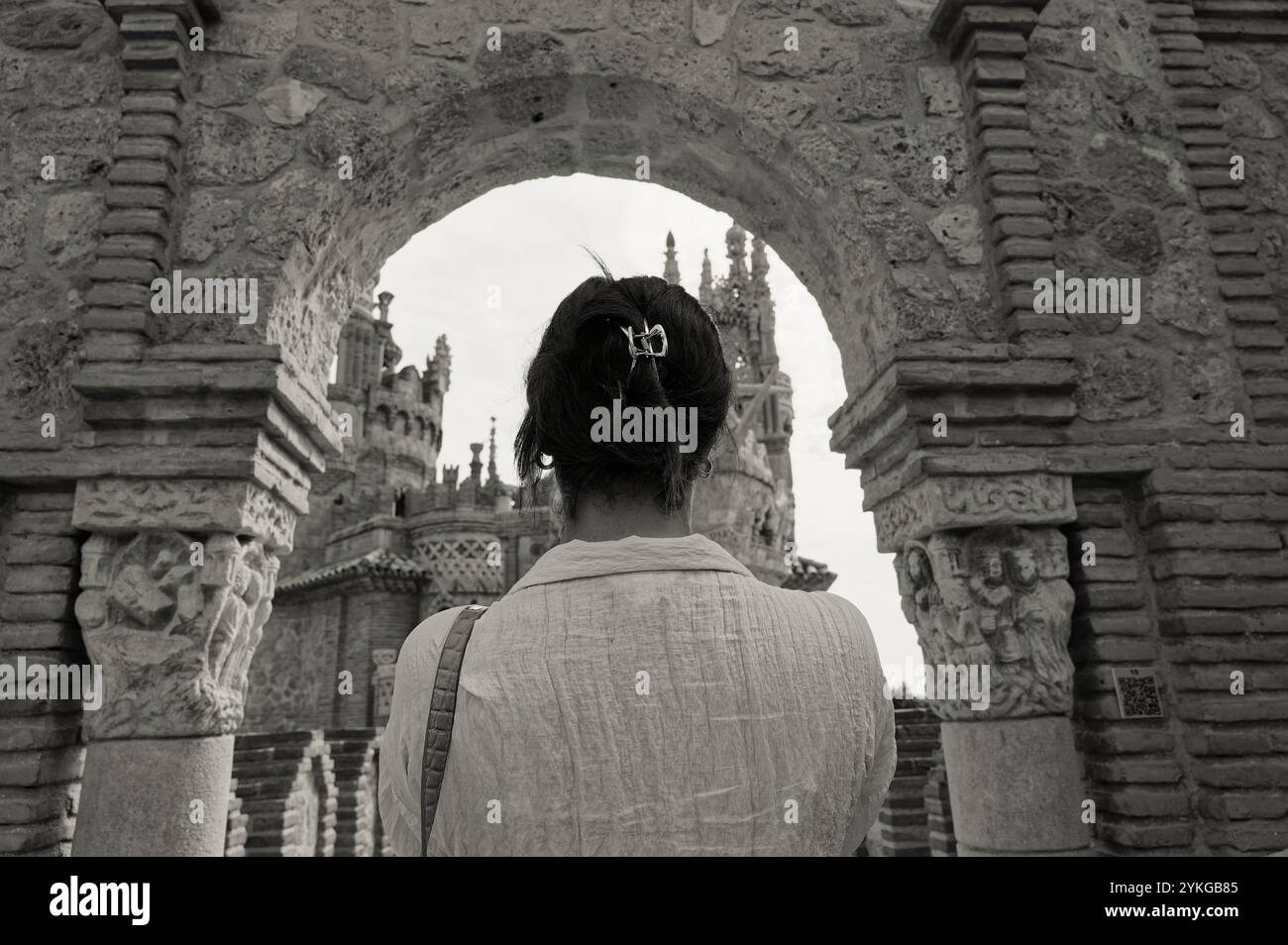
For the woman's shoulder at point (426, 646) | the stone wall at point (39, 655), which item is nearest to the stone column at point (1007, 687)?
the woman's shoulder at point (426, 646)

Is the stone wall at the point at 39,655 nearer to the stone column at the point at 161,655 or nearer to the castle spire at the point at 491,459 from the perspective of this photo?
the stone column at the point at 161,655

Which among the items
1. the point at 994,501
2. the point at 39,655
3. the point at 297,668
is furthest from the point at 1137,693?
the point at 297,668

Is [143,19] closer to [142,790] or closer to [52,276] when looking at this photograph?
[52,276]

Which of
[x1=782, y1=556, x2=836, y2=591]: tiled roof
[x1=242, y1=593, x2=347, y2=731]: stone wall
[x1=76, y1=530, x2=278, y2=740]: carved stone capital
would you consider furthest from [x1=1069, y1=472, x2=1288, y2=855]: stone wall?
[x1=242, y1=593, x2=347, y2=731]: stone wall

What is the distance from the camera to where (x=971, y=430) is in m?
3.12

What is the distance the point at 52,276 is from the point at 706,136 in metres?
Result: 2.87

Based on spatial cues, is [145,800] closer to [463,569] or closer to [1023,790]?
[1023,790]

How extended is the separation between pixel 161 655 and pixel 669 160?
10.2ft

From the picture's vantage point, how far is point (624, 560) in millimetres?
1060

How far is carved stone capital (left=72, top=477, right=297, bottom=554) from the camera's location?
2826mm

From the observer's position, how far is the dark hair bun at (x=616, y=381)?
107cm

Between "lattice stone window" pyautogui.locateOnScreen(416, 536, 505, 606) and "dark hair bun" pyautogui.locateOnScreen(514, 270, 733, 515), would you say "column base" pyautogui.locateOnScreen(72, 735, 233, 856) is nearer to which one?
"dark hair bun" pyautogui.locateOnScreen(514, 270, 733, 515)

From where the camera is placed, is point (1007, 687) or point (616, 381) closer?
point (616, 381)

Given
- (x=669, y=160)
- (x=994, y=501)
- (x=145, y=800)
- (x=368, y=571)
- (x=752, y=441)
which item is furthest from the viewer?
(x=368, y=571)
